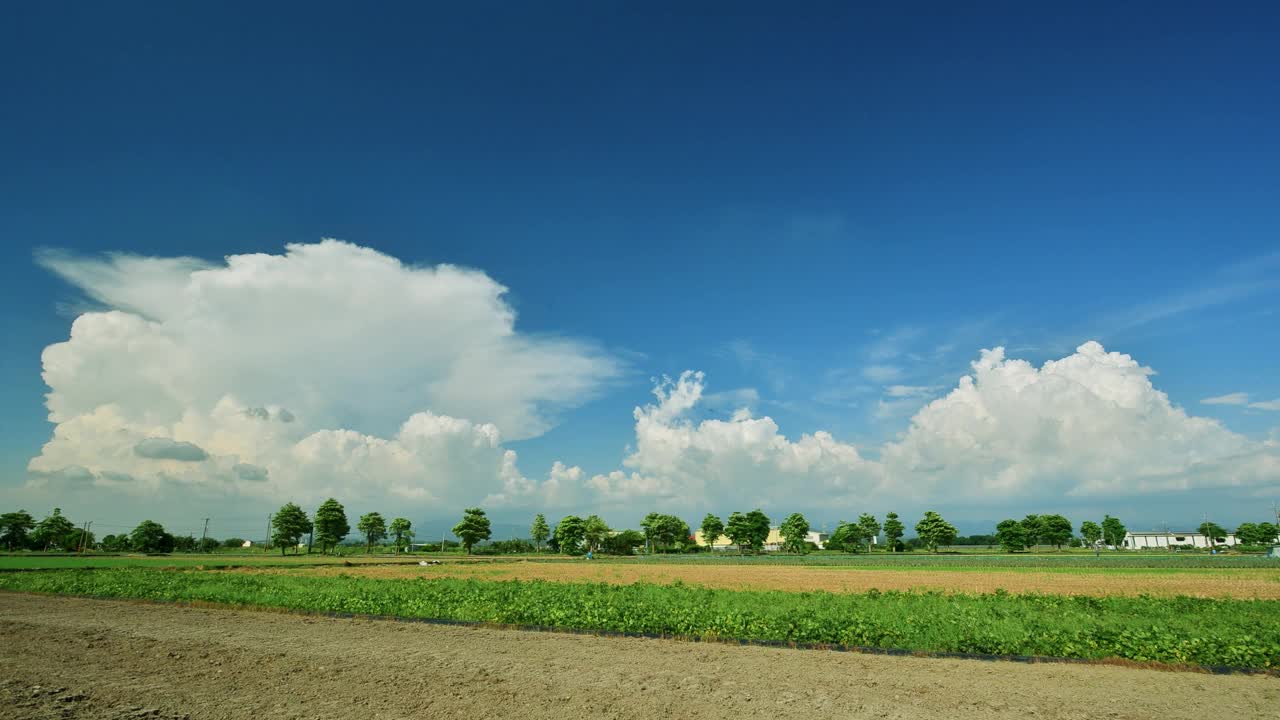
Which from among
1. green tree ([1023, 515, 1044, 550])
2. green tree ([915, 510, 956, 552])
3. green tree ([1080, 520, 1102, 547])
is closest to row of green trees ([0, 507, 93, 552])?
green tree ([915, 510, 956, 552])

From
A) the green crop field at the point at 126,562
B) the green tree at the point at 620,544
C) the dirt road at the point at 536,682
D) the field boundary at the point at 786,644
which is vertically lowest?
the green tree at the point at 620,544

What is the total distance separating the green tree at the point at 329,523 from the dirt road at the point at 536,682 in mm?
121468

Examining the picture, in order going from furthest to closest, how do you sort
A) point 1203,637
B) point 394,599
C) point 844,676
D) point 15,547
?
point 15,547 < point 394,599 < point 1203,637 < point 844,676

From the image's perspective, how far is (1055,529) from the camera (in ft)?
560

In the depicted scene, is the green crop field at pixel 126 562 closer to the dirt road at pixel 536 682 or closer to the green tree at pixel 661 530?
the dirt road at pixel 536 682

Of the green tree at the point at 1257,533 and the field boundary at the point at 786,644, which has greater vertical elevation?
the field boundary at the point at 786,644

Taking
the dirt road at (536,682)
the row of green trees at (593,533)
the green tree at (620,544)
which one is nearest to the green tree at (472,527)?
the row of green trees at (593,533)

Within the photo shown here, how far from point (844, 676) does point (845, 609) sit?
981 centimetres

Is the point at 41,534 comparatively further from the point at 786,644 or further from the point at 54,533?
the point at 786,644

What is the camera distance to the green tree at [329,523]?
133 m

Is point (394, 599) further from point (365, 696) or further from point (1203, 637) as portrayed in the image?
point (1203, 637)

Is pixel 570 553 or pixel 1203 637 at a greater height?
pixel 1203 637

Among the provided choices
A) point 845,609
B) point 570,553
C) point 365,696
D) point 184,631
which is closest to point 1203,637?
point 845,609

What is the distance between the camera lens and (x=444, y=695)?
14.0 metres
